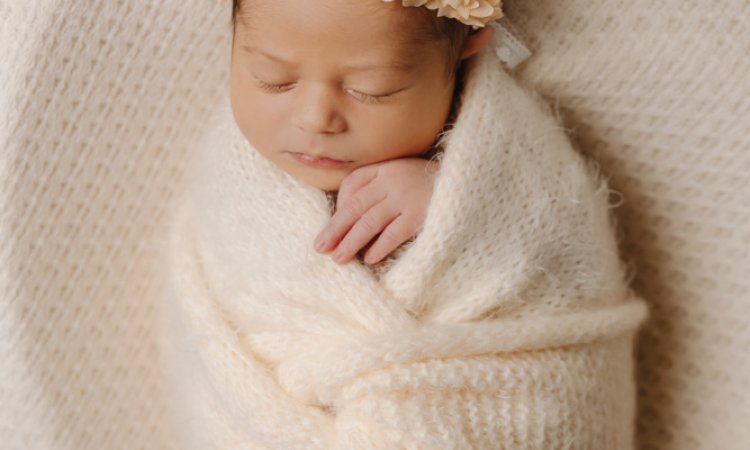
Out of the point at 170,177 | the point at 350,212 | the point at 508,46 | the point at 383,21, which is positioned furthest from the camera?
the point at 170,177

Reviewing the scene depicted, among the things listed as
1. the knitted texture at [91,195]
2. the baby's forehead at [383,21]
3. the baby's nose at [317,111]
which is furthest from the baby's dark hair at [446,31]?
the knitted texture at [91,195]

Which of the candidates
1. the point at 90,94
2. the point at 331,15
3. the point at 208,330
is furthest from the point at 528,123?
the point at 90,94

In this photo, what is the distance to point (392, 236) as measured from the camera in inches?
37.3

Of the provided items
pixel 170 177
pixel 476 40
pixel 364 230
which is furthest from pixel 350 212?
pixel 170 177

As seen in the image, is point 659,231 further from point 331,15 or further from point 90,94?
point 90,94

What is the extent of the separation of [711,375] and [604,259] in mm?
289

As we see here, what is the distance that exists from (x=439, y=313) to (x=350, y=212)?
15cm

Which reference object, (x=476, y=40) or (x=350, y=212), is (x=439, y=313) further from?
(x=476, y=40)

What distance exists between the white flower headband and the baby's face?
3 centimetres

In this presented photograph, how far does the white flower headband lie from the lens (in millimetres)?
840

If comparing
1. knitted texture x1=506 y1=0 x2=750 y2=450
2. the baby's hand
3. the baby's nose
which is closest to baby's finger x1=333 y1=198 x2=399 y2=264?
the baby's hand

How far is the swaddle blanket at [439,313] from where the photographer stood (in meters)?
0.88

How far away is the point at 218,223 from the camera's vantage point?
104 centimetres

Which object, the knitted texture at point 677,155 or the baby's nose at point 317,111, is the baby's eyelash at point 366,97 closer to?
the baby's nose at point 317,111
